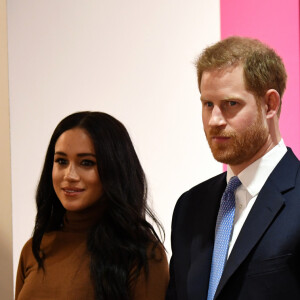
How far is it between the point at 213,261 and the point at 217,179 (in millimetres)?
252

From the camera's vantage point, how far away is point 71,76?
120 inches

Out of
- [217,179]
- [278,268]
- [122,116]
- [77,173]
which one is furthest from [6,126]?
[122,116]

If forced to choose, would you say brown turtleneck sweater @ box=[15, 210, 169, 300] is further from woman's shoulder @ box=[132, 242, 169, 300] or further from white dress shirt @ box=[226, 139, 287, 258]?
white dress shirt @ box=[226, 139, 287, 258]

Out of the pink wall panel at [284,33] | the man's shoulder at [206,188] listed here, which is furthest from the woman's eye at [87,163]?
the pink wall panel at [284,33]

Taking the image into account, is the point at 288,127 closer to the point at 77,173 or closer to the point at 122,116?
the point at 122,116

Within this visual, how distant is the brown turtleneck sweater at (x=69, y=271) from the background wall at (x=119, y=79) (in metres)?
1.14

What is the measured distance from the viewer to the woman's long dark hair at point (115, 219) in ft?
5.65

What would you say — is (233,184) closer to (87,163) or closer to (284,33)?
(87,163)

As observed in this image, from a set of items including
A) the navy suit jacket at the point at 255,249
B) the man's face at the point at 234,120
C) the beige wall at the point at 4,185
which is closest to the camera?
the navy suit jacket at the point at 255,249

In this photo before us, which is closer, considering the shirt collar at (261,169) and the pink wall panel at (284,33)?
the shirt collar at (261,169)

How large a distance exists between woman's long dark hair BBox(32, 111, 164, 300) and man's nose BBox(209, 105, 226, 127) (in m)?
0.40

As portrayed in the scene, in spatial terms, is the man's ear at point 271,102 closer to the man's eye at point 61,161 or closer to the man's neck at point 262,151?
the man's neck at point 262,151

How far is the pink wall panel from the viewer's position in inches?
105

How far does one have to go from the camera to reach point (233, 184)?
62.7 inches
